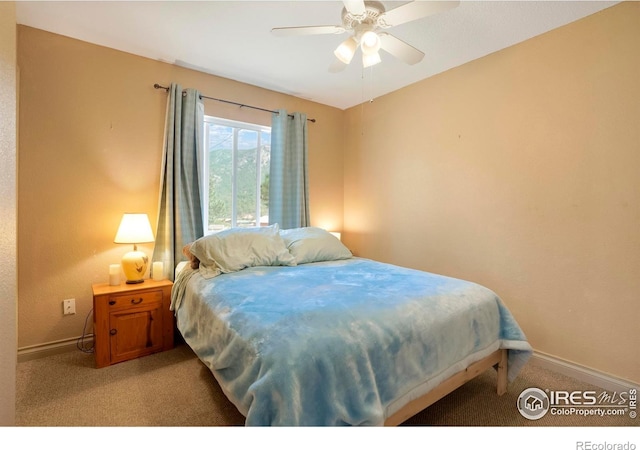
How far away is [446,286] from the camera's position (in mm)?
1808

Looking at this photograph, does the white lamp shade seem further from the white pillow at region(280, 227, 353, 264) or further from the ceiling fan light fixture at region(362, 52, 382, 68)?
the ceiling fan light fixture at region(362, 52, 382, 68)

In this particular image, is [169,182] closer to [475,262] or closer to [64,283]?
[64,283]

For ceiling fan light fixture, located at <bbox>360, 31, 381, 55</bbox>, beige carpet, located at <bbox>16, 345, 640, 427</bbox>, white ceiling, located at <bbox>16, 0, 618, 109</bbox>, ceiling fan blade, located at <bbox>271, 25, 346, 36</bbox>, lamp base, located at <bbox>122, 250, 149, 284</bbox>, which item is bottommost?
beige carpet, located at <bbox>16, 345, 640, 427</bbox>

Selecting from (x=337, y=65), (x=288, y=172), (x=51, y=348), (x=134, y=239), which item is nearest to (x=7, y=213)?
(x=134, y=239)

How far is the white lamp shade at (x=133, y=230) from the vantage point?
90.5 inches

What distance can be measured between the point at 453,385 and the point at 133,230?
2.43 metres

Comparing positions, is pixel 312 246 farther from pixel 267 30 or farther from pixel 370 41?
pixel 267 30

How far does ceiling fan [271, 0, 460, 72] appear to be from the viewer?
58.3 inches

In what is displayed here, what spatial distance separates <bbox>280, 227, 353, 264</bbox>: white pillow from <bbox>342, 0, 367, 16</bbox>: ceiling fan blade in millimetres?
1725

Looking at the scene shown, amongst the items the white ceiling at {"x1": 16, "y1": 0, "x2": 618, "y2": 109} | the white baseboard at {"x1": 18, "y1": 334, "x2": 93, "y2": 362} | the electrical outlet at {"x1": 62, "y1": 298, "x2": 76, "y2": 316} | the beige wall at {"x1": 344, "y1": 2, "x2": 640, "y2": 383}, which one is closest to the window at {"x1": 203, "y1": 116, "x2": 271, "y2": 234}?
the white ceiling at {"x1": 16, "y1": 0, "x2": 618, "y2": 109}

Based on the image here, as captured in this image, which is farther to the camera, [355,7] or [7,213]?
[355,7]

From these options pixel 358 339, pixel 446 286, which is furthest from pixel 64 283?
pixel 446 286

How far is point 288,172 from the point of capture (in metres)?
3.44

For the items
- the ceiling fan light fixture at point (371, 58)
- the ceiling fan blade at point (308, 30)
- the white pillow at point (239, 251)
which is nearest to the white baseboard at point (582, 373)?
the white pillow at point (239, 251)
